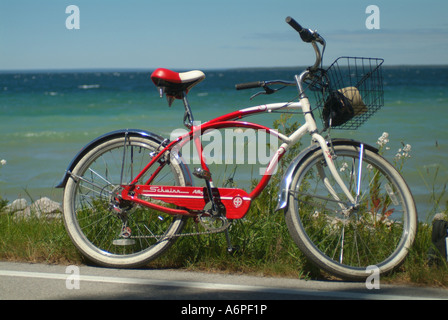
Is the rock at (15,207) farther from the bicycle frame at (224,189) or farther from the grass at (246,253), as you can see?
the bicycle frame at (224,189)

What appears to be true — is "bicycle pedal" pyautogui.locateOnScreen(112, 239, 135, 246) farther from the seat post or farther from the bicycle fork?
the bicycle fork

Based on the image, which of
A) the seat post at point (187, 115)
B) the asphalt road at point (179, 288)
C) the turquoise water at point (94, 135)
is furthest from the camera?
the turquoise water at point (94, 135)

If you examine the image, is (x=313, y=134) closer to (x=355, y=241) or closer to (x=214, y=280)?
→ (x=355, y=241)

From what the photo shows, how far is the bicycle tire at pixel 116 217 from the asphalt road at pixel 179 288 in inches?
5.7

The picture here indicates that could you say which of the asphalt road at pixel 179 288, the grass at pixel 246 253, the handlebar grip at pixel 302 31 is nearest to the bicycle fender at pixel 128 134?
the grass at pixel 246 253

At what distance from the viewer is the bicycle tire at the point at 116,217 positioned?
14.4 ft

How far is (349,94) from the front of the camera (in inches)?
161

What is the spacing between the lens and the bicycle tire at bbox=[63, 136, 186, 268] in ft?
14.4

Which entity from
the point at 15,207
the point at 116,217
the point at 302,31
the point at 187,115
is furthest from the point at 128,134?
the point at 15,207

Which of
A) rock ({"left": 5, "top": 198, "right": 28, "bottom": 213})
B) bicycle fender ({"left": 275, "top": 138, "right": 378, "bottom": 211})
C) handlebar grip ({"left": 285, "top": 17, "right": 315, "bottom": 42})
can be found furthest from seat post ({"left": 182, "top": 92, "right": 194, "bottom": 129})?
rock ({"left": 5, "top": 198, "right": 28, "bottom": 213})

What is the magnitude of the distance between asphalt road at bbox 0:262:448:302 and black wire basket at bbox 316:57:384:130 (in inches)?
41.8

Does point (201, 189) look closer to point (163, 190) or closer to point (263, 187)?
point (163, 190)
